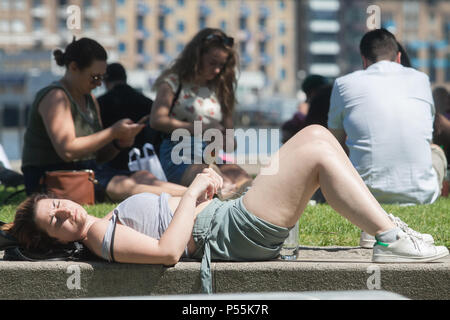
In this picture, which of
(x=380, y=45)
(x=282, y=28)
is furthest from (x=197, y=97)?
(x=282, y=28)

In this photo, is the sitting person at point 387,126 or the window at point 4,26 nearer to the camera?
the sitting person at point 387,126

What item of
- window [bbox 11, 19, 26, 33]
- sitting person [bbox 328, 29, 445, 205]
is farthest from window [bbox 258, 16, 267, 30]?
sitting person [bbox 328, 29, 445, 205]

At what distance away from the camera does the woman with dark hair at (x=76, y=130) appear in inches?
236

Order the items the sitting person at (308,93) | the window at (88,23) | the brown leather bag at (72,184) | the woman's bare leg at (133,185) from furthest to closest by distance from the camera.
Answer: the window at (88,23) → the sitting person at (308,93) → the woman's bare leg at (133,185) → the brown leather bag at (72,184)

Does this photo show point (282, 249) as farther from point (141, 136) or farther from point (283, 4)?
point (283, 4)

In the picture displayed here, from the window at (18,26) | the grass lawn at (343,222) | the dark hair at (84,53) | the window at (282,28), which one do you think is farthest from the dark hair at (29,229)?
the window at (282,28)

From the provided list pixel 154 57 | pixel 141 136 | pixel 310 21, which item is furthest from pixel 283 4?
pixel 141 136

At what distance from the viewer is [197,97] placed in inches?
285

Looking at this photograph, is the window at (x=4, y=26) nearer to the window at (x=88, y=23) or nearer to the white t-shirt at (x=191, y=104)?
the window at (x=88, y=23)

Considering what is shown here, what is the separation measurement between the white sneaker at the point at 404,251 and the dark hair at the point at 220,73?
11.6 feet

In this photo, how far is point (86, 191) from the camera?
6.36m

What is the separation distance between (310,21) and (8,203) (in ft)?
327

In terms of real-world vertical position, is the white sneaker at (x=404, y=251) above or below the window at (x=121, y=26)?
above

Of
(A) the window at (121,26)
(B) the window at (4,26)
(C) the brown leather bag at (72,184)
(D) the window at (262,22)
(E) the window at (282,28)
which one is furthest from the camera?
(E) the window at (282,28)
